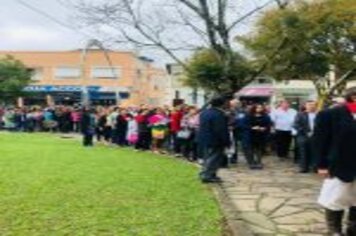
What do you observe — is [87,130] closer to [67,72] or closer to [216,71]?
[216,71]

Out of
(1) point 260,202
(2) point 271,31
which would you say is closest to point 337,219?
(1) point 260,202

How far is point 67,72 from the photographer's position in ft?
248

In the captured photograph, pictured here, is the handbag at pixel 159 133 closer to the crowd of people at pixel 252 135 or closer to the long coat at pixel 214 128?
the crowd of people at pixel 252 135

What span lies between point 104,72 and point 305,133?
57769 millimetres

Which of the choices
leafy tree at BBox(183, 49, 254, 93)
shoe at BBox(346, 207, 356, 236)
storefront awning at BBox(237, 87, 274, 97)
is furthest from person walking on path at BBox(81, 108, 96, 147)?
storefront awning at BBox(237, 87, 274, 97)

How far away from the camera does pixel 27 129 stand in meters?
41.8

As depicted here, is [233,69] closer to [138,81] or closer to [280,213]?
[280,213]

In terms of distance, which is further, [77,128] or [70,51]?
[70,51]

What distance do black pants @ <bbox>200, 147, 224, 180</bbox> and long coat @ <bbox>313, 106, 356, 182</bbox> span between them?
242 inches

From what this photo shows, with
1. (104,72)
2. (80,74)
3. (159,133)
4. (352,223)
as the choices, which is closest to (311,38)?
(159,133)

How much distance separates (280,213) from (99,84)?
6493 cm

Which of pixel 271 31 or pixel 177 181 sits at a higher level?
pixel 271 31

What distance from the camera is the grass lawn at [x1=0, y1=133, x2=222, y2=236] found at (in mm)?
9516

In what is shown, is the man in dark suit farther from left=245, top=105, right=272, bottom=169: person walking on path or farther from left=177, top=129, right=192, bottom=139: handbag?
left=177, top=129, right=192, bottom=139: handbag
